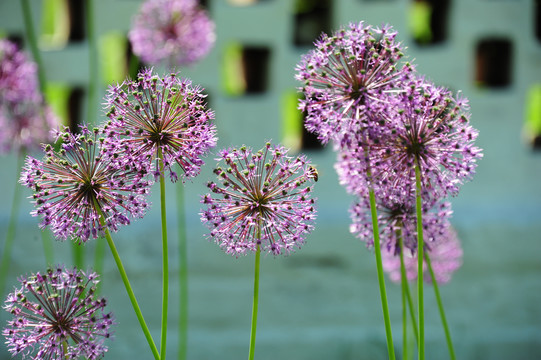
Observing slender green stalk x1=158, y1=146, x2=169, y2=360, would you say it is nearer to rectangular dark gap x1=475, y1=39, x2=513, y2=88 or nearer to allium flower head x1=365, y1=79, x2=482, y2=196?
allium flower head x1=365, y1=79, x2=482, y2=196

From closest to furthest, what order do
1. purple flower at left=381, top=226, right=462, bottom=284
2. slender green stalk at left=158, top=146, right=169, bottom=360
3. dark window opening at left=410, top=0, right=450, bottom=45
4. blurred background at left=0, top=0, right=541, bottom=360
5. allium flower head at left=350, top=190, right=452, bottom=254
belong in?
slender green stalk at left=158, top=146, right=169, bottom=360
allium flower head at left=350, top=190, right=452, bottom=254
purple flower at left=381, top=226, right=462, bottom=284
blurred background at left=0, top=0, right=541, bottom=360
dark window opening at left=410, top=0, right=450, bottom=45

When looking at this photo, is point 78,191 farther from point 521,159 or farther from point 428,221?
point 521,159

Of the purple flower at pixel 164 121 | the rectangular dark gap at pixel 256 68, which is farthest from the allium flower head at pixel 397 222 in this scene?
the rectangular dark gap at pixel 256 68

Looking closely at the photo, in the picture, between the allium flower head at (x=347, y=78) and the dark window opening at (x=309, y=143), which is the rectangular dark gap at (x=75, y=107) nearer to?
the dark window opening at (x=309, y=143)

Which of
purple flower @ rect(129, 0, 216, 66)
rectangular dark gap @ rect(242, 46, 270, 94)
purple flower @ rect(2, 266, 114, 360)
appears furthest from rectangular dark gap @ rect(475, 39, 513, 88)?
purple flower @ rect(2, 266, 114, 360)

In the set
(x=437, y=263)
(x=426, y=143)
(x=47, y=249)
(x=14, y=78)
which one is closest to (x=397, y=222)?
(x=426, y=143)

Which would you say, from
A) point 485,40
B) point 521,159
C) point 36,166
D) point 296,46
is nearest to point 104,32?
point 296,46
